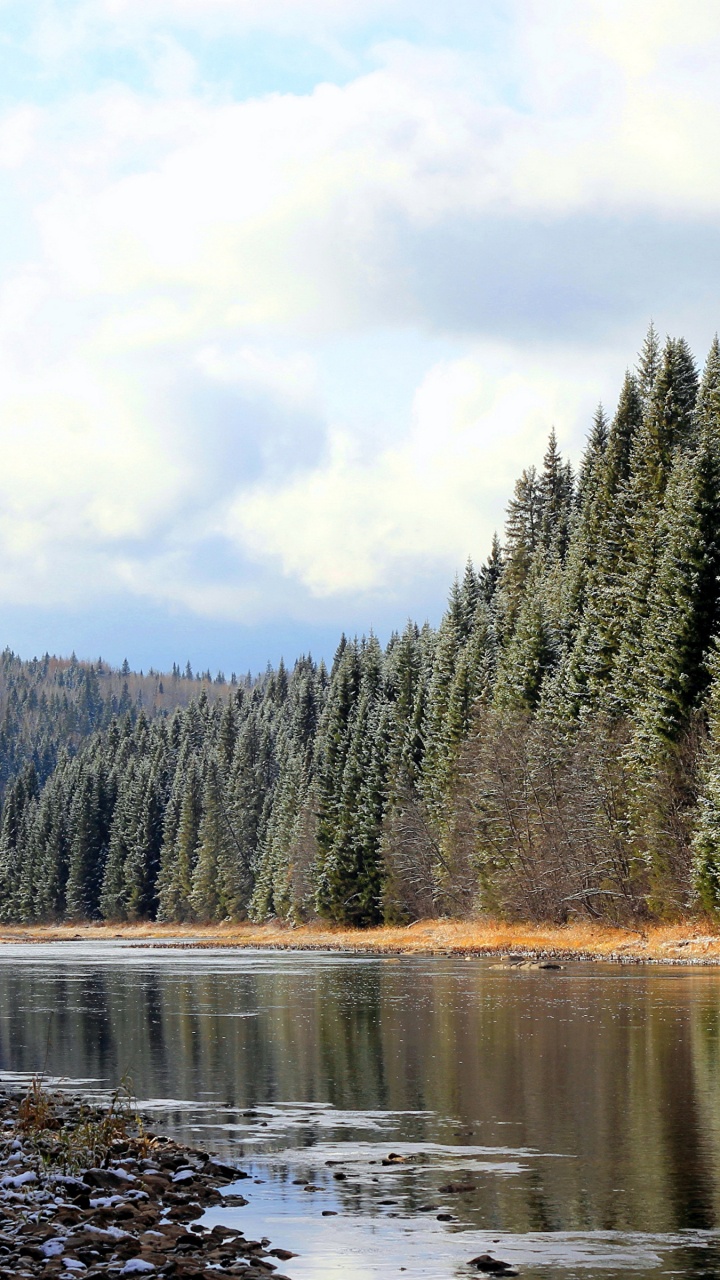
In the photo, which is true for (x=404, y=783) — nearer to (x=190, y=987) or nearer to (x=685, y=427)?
(x=685, y=427)

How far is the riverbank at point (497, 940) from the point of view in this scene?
181ft

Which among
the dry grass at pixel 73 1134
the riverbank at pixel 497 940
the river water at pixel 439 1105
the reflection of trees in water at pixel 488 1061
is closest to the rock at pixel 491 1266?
the river water at pixel 439 1105

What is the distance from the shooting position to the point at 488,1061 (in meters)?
25.0

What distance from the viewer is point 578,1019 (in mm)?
31453

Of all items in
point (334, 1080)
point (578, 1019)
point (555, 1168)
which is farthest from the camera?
point (578, 1019)

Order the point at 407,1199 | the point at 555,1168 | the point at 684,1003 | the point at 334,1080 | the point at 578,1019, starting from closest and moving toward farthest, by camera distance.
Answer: the point at 407,1199, the point at 555,1168, the point at 334,1080, the point at 578,1019, the point at 684,1003

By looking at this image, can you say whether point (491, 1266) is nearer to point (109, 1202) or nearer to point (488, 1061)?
point (109, 1202)

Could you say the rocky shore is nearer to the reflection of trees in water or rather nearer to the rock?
the rock

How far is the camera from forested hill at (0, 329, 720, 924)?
6175 centimetres

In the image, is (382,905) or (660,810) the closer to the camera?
(660,810)

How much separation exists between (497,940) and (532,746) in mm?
10139

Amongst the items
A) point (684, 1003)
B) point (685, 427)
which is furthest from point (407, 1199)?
point (685, 427)

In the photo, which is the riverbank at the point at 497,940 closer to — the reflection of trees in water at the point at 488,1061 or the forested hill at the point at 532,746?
the forested hill at the point at 532,746

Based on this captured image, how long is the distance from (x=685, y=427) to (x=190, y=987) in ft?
156
